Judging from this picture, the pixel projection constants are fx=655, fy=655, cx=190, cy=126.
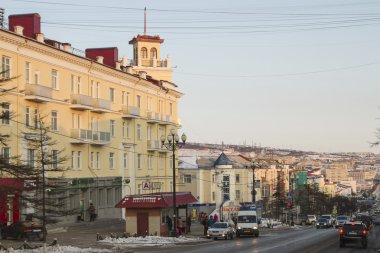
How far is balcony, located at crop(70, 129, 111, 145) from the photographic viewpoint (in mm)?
58344

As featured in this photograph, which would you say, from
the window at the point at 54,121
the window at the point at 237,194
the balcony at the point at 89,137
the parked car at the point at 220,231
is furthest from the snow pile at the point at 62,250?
the window at the point at 237,194

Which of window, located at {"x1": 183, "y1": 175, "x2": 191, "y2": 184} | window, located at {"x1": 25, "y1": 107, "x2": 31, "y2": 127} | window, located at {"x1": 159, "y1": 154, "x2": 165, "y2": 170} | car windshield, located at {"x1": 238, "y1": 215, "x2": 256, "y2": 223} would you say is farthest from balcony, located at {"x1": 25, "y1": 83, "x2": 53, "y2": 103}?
window, located at {"x1": 183, "y1": 175, "x2": 191, "y2": 184}

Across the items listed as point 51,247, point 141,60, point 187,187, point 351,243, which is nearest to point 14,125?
point 51,247

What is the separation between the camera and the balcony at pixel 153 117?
3015 inches

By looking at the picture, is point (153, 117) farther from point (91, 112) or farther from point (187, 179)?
point (187, 179)

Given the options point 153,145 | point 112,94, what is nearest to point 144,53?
point 153,145

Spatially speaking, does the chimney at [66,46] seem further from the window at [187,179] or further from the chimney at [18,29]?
the window at [187,179]

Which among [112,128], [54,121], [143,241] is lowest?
[143,241]

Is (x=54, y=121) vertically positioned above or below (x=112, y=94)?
below

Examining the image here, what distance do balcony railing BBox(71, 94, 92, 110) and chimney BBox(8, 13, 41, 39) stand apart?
6.94 meters

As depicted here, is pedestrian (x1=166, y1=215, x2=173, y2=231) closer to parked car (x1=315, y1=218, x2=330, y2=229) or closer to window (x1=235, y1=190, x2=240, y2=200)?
parked car (x1=315, y1=218, x2=330, y2=229)

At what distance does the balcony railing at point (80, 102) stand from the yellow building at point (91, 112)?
89 millimetres

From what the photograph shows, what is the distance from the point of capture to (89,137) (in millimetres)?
60812

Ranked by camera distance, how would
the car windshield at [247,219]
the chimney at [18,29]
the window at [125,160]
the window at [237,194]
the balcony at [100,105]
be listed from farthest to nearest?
the window at [237,194] < the window at [125,160] < the balcony at [100,105] < the car windshield at [247,219] < the chimney at [18,29]
